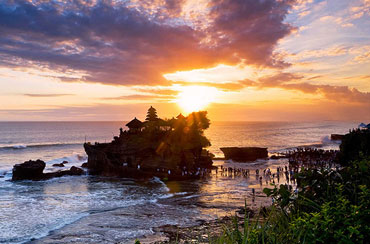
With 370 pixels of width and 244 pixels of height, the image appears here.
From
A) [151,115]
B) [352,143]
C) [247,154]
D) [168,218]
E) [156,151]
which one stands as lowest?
[168,218]

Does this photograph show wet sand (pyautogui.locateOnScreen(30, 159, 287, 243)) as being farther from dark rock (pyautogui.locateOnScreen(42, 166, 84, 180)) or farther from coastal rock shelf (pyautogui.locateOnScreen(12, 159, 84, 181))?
coastal rock shelf (pyautogui.locateOnScreen(12, 159, 84, 181))

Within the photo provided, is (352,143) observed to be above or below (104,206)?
above

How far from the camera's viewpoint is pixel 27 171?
48.8 metres

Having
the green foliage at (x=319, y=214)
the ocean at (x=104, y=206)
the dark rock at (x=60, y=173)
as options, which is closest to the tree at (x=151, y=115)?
the ocean at (x=104, y=206)

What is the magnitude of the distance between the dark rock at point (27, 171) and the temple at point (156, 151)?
10416 mm

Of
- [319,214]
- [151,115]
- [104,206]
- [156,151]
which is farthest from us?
[151,115]

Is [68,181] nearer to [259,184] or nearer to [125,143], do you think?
[125,143]

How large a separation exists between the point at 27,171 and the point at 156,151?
23.2 meters

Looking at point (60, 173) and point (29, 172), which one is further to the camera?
point (60, 173)

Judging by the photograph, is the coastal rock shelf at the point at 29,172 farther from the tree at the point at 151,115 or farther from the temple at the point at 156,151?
the tree at the point at 151,115

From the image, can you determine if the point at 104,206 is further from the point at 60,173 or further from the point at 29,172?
the point at 60,173

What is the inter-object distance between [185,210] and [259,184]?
59.1ft

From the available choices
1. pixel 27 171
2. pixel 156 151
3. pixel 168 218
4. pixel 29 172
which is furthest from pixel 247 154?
pixel 168 218

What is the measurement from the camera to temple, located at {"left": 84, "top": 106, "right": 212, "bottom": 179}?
53069 millimetres
